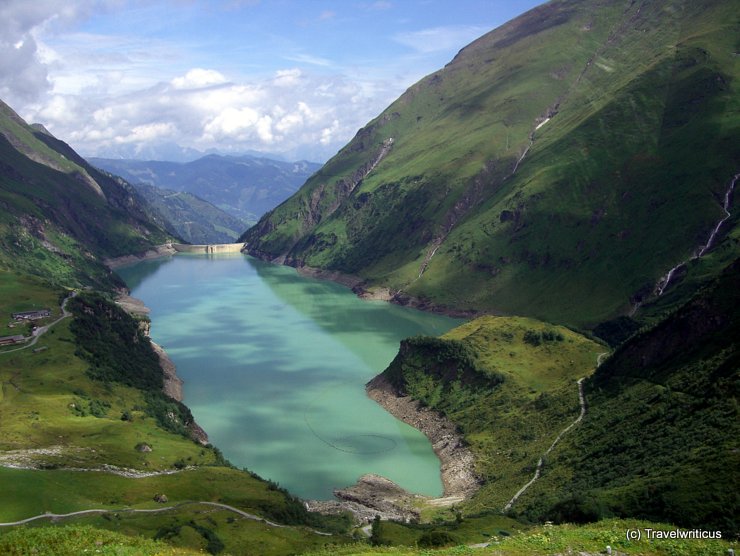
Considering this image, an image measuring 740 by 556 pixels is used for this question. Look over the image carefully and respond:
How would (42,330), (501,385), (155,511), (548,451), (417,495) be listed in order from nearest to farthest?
(155,511)
(548,451)
(417,495)
(501,385)
(42,330)

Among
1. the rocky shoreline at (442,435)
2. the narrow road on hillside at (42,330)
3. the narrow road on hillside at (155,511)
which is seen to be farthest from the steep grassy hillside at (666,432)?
the narrow road on hillside at (42,330)

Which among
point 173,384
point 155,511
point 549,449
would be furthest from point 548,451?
point 173,384

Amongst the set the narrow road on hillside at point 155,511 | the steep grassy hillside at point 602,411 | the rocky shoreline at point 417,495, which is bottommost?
the rocky shoreline at point 417,495

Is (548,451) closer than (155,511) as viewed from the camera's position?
No

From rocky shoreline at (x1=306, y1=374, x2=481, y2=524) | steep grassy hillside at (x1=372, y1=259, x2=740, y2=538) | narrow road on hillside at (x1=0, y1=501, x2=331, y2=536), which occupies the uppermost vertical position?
steep grassy hillside at (x1=372, y1=259, x2=740, y2=538)

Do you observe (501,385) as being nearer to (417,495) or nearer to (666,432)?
(417,495)

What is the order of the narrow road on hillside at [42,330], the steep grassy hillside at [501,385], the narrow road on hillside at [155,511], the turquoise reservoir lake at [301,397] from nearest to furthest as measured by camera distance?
the narrow road on hillside at [155,511]
the steep grassy hillside at [501,385]
the turquoise reservoir lake at [301,397]
the narrow road on hillside at [42,330]

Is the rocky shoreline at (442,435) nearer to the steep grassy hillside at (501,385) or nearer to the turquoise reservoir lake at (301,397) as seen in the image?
the steep grassy hillside at (501,385)

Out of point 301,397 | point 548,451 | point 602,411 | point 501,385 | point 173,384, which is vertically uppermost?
point 602,411

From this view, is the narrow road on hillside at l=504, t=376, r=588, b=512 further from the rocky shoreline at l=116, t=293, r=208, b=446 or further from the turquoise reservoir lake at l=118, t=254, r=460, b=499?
the rocky shoreline at l=116, t=293, r=208, b=446

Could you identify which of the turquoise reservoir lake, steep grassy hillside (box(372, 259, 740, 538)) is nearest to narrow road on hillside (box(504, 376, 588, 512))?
steep grassy hillside (box(372, 259, 740, 538))
